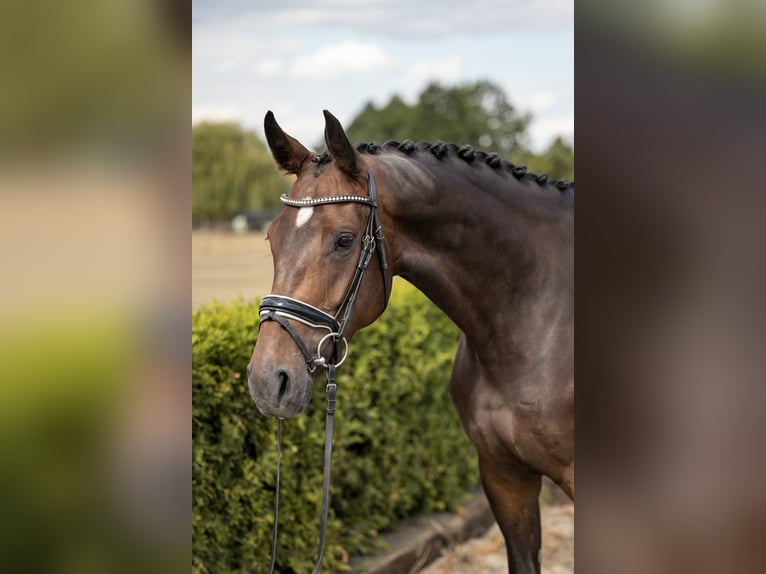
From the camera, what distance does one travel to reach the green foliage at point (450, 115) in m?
46.8

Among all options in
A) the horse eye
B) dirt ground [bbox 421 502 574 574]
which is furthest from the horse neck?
dirt ground [bbox 421 502 574 574]

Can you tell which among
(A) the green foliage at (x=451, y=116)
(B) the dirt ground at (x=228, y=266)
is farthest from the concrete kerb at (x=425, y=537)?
(A) the green foliage at (x=451, y=116)

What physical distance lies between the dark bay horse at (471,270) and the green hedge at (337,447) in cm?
106

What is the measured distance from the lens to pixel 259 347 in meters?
2.24

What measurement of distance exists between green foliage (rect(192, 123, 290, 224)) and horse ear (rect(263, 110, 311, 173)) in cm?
3889

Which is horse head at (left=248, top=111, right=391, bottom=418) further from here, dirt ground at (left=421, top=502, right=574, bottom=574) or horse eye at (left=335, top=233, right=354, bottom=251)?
dirt ground at (left=421, top=502, right=574, bottom=574)

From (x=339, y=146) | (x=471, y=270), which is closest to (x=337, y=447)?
(x=471, y=270)

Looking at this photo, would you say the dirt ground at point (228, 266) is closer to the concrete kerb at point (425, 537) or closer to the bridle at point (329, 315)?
the concrete kerb at point (425, 537)

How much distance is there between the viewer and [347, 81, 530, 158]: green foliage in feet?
154
